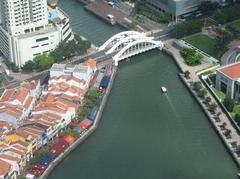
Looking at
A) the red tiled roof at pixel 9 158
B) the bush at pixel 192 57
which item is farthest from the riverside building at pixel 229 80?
the red tiled roof at pixel 9 158

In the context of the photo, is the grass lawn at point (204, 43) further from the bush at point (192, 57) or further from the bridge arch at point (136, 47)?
the bridge arch at point (136, 47)

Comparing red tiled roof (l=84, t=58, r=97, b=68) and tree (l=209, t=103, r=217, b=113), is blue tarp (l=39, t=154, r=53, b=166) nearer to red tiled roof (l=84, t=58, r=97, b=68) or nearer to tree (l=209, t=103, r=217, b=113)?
red tiled roof (l=84, t=58, r=97, b=68)

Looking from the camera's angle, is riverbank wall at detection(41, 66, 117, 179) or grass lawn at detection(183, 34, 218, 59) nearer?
riverbank wall at detection(41, 66, 117, 179)

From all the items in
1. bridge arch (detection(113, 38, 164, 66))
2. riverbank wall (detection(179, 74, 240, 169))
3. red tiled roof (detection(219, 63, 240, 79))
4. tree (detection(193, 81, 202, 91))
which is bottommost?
riverbank wall (detection(179, 74, 240, 169))

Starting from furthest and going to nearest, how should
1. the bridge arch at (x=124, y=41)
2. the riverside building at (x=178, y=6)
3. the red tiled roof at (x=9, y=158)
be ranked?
the riverside building at (x=178, y=6), the bridge arch at (x=124, y=41), the red tiled roof at (x=9, y=158)

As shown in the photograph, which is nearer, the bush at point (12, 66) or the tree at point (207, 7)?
the bush at point (12, 66)

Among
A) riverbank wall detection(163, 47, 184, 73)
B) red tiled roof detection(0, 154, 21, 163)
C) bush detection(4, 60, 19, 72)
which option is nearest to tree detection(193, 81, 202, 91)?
riverbank wall detection(163, 47, 184, 73)

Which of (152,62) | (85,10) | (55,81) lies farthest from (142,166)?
(85,10)
